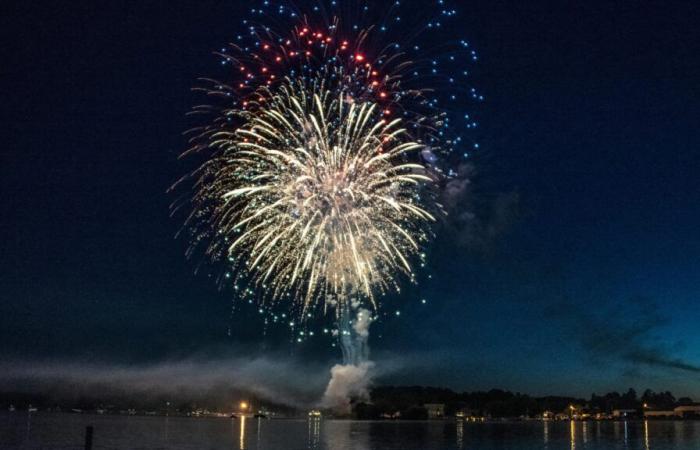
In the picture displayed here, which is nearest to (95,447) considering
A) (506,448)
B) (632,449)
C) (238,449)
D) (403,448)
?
(238,449)

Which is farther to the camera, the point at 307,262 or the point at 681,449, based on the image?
the point at 681,449

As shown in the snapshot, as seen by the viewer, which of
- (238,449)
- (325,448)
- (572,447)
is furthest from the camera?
(572,447)

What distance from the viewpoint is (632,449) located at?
69.4 m

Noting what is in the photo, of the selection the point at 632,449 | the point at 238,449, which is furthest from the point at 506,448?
the point at 238,449

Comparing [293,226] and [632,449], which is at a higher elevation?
[293,226]

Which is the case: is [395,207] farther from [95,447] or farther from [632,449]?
[632,449]

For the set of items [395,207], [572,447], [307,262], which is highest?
[395,207]

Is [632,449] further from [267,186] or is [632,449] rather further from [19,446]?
[19,446]

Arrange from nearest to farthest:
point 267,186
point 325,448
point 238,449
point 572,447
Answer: point 267,186 < point 238,449 < point 325,448 < point 572,447

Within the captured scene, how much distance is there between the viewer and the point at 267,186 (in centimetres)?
3469

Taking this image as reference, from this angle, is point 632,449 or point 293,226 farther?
point 632,449

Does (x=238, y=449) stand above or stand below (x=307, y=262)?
below

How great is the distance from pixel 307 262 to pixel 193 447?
37180 mm

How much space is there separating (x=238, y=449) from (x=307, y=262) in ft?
106
